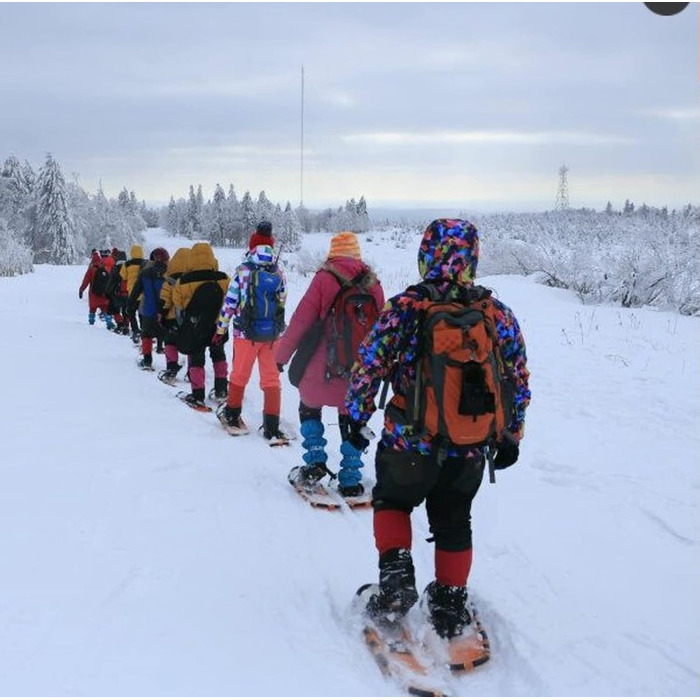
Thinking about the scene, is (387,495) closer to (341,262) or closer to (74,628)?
(74,628)

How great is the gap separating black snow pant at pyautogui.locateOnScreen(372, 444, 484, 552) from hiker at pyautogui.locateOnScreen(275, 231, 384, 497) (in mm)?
1439

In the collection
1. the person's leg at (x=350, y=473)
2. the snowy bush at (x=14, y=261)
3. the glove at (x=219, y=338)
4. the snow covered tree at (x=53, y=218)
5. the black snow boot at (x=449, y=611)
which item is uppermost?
the snow covered tree at (x=53, y=218)

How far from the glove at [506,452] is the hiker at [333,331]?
1612 mm

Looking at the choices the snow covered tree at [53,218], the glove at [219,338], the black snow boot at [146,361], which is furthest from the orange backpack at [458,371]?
the snow covered tree at [53,218]

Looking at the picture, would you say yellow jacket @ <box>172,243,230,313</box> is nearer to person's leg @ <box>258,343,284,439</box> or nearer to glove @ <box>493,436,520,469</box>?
person's leg @ <box>258,343,284,439</box>

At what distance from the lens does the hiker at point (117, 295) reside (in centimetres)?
1469

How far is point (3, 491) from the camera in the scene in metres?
4.82

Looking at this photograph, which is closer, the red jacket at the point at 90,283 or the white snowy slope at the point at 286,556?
the white snowy slope at the point at 286,556

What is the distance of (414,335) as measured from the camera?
3.10 m

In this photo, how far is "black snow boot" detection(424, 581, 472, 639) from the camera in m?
3.30

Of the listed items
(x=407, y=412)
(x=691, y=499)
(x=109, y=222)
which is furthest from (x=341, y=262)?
(x=109, y=222)

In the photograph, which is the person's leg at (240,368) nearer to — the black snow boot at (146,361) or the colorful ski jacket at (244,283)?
the colorful ski jacket at (244,283)

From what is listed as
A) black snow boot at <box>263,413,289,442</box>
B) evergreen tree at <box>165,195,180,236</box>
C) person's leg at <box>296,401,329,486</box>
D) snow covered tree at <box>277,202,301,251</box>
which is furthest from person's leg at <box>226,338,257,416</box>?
evergreen tree at <box>165,195,180,236</box>

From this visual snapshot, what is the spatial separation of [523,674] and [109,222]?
8931 cm
